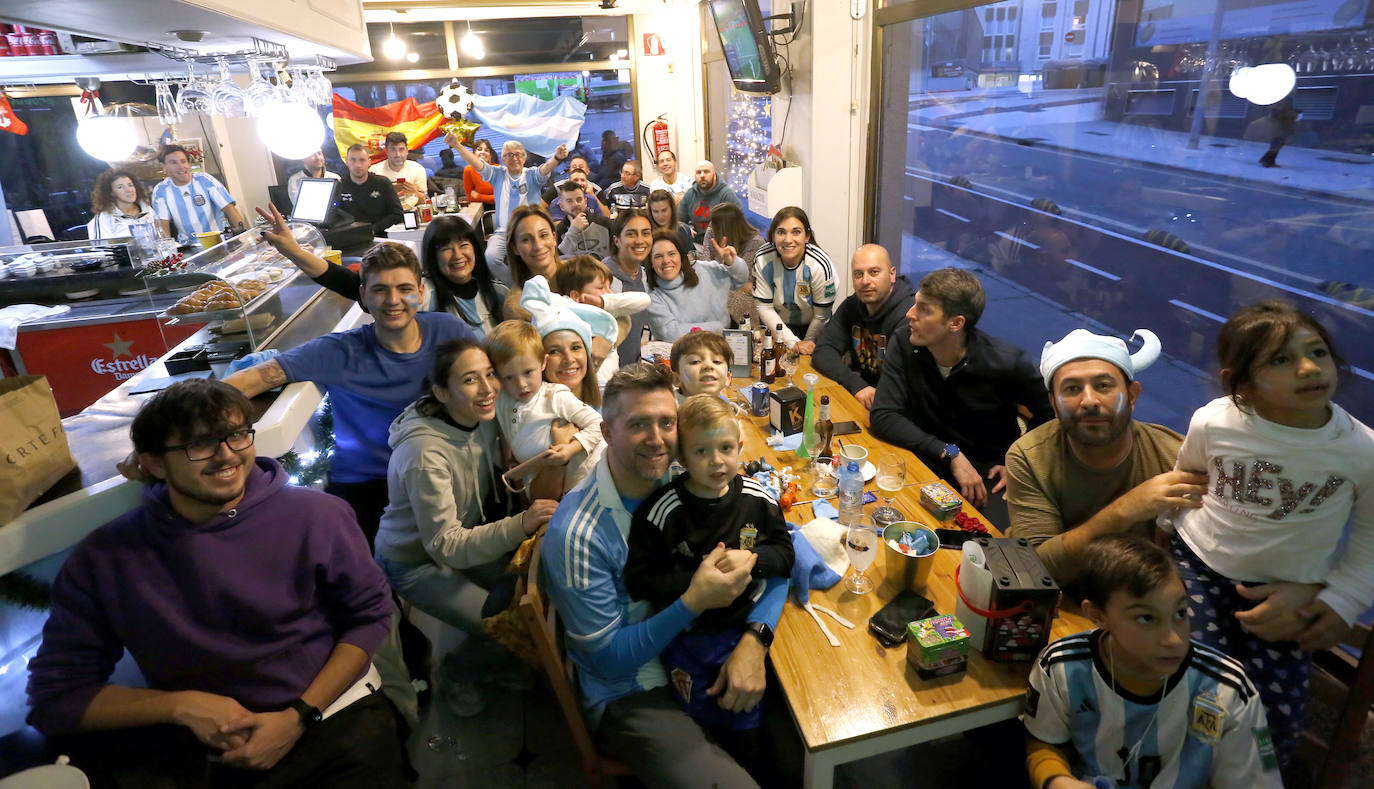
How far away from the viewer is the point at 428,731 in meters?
2.41

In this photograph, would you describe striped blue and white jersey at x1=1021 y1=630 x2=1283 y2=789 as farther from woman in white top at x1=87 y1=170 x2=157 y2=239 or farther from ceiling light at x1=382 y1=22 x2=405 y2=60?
ceiling light at x1=382 y1=22 x2=405 y2=60

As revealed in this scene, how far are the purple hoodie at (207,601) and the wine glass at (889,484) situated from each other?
4.83 ft

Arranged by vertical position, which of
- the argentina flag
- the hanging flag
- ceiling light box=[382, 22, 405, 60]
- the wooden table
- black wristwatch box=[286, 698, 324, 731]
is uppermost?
ceiling light box=[382, 22, 405, 60]

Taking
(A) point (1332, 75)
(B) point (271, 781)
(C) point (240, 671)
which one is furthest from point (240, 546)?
(A) point (1332, 75)

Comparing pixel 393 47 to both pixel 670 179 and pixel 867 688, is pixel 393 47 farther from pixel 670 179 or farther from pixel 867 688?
pixel 867 688

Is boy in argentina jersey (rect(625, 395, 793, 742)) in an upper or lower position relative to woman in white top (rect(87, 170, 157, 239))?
lower

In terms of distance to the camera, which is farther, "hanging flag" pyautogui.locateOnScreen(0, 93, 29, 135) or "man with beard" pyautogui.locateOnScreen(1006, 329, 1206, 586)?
"hanging flag" pyautogui.locateOnScreen(0, 93, 29, 135)

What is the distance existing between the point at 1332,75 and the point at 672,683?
8.88 feet

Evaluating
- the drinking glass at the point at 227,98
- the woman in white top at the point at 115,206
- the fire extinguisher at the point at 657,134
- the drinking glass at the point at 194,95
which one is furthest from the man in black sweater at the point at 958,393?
the fire extinguisher at the point at 657,134

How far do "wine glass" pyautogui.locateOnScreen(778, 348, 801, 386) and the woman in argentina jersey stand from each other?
314mm

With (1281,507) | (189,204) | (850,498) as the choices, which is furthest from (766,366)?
(189,204)

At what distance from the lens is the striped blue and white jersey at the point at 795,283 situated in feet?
13.0

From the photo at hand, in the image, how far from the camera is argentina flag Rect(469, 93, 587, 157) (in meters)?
8.62

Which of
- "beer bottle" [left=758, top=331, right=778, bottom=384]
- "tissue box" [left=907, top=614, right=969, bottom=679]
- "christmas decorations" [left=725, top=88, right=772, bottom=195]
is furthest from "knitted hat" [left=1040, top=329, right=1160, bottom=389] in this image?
"christmas decorations" [left=725, top=88, right=772, bottom=195]
